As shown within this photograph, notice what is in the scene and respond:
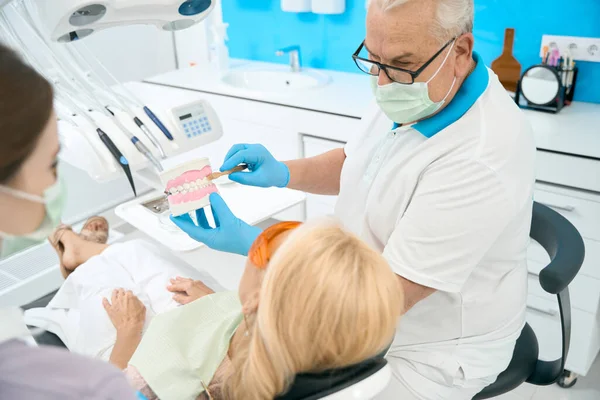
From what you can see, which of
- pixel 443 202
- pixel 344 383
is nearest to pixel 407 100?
pixel 443 202

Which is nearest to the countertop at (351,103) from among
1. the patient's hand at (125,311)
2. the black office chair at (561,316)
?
the black office chair at (561,316)

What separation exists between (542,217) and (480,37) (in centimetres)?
139

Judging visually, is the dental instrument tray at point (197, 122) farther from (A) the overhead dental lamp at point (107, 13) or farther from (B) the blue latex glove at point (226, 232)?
(B) the blue latex glove at point (226, 232)

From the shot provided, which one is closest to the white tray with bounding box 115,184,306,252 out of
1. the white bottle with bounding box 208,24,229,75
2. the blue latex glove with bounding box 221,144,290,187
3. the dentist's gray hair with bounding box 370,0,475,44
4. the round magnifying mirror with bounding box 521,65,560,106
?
the blue latex glove with bounding box 221,144,290,187

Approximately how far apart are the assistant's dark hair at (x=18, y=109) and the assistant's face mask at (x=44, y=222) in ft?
0.28

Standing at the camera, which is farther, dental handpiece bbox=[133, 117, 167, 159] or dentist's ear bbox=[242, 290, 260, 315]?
dental handpiece bbox=[133, 117, 167, 159]

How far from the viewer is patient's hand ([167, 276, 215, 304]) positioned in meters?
1.52

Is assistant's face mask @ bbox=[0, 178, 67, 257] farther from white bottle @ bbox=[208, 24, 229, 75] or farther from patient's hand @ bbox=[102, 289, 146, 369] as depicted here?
white bottle @ bbox=[208, 24, 229, 75]

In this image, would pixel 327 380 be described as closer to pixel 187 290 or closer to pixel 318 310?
pixel 318 310

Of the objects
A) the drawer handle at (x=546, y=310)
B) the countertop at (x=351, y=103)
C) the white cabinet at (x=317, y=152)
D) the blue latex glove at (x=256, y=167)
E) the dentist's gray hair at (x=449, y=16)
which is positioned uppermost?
the dentist's gray hair at (x=449, y=16)

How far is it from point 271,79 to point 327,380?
2.39 m

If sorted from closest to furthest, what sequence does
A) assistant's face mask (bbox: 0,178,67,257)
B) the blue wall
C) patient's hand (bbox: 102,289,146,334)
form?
assistant's face mask (bbox: 0,178,67,257) < patient's hand (bbox: 102,289,146,334) < the blue wall

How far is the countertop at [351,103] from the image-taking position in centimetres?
187

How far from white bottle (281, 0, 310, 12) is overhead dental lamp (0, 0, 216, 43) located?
161 cm
